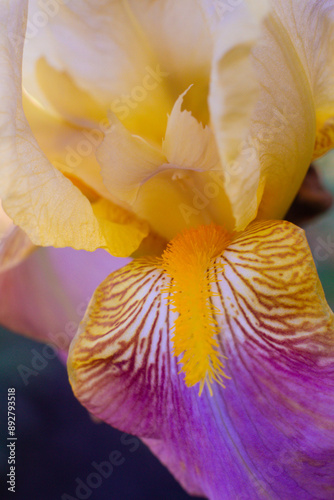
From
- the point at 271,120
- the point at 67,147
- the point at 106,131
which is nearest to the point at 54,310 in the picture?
the point at 67,147

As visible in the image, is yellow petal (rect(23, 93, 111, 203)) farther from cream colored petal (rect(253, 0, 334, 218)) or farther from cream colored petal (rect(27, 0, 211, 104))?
cream colored petal (rect(253, 0, 334, 218))

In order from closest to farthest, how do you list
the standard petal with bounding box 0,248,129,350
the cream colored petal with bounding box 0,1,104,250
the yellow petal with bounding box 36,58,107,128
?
the cream colored petal with bounding box 0,1,104,250 < the yellow petal with bounding box 36,58,107,128 < the standard petal with bounding box 0,248,129,350

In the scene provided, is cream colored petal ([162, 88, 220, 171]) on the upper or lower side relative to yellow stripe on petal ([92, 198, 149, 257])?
upper

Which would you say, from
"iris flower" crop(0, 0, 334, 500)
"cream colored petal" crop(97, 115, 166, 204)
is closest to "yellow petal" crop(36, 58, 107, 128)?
"iris flower" crop(0, 0, 334, 500)

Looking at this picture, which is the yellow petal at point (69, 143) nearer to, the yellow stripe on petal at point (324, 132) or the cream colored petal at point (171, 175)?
the cream colored petal at point (171, 175)

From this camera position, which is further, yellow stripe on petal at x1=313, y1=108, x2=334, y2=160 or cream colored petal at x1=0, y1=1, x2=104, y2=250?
yellow stripe on petal at x1=313, y1=108, x2=334, y2=160

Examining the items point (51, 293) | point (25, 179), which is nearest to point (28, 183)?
point (25, 179)

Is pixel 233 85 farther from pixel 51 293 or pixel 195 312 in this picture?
pixel 51 293
